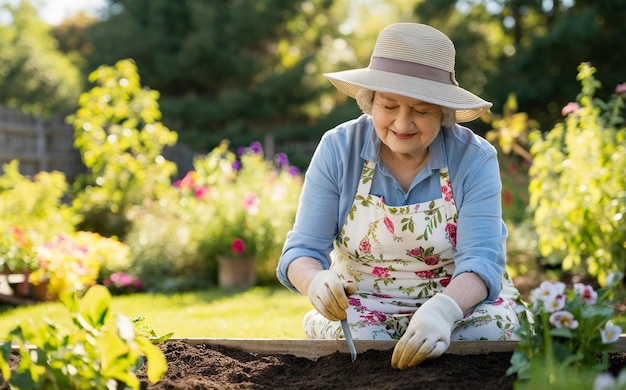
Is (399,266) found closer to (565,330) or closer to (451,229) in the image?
(451,229)

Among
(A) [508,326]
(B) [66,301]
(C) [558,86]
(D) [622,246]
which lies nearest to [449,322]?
(A) [508,326]

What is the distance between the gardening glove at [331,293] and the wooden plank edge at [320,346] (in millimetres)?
100

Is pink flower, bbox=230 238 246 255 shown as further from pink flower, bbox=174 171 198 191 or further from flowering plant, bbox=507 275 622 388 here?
flowering plant, bbox=507 275 622 388

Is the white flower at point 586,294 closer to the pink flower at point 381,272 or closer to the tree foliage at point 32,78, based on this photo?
the pink flower at point 381,272

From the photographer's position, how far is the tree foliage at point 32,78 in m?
19.2

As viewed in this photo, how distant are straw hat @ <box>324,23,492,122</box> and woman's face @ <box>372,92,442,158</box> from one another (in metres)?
0.06

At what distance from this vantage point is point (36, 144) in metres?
10.7

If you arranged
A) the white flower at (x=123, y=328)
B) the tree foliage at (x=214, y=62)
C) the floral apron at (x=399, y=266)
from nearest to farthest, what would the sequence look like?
the white flower at (x=123, y=328)
the floral apron at (x=399, y=266)
the tree foliage at (x=214, y=62)

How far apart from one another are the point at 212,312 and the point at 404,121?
8.55ft

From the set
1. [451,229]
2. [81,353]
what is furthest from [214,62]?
[81,353]

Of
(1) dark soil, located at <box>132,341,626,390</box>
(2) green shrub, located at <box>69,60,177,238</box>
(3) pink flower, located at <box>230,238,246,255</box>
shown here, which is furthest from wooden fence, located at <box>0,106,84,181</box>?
(1) dark soil, located at <box>132,341,626,390</box>

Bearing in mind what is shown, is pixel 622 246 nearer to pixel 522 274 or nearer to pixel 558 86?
pixel 522 274

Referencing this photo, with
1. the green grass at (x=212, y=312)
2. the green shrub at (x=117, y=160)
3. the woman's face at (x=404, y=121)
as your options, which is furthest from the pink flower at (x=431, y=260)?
the green shrub at (x=117, y=160)

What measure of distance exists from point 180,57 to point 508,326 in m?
15.5
